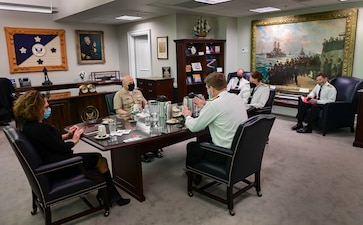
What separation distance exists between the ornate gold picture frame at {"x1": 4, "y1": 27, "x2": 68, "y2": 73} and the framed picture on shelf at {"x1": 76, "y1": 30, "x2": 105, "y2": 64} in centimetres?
44

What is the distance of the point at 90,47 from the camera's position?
8.31 meters

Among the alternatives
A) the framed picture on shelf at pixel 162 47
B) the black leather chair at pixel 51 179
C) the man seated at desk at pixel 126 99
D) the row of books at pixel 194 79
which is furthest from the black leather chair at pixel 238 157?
the framed picture on shelf at pixel 162 47

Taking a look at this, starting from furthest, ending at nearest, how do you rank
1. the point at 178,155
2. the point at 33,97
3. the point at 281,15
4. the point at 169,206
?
the point at 281,15
the point at 178,155
the point at 169,206
the point at 33,97

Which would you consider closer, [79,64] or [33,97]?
[33,97]

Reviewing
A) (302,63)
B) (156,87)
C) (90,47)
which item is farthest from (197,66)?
(90,47)

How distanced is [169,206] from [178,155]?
1362 mm

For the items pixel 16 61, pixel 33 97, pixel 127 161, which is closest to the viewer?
pixel 33 97

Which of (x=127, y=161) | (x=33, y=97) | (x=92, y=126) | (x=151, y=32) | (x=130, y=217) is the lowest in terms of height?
(x=130, y=217)

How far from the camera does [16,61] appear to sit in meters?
7.16

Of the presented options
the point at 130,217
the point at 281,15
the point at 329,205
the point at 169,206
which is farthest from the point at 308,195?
the point at 281,15

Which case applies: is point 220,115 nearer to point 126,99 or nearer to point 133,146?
point 133,146

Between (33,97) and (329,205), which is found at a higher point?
(33,97)

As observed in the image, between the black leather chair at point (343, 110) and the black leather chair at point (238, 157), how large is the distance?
272cm

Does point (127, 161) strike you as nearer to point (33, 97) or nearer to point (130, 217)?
point (130, 217)
